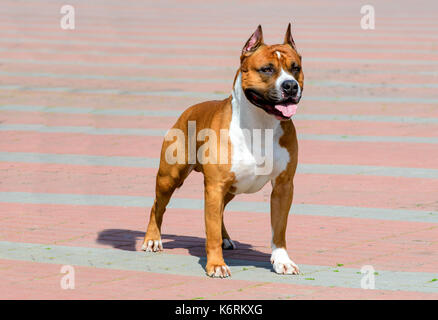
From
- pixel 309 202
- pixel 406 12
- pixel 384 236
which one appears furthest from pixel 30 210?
pixel 406 12

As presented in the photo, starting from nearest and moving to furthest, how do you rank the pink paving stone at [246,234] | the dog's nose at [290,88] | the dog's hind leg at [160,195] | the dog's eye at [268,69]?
the dog's nose at [290,88] → the dog's eye at [268,69] → the pink paving stone at [246,234] → the dog's hind leg at [160,195]

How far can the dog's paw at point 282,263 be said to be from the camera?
24.0ft

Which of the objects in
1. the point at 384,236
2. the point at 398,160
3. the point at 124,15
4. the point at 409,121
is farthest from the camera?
the point at 124,15

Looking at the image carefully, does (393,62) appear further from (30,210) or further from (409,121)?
(30,210)

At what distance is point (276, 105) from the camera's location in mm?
7008

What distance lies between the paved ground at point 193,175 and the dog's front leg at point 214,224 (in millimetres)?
154

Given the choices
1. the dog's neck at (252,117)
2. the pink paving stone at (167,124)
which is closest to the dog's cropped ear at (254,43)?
the dog's neck at (252,117)

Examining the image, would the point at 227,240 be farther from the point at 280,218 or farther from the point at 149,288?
the point at 149,288

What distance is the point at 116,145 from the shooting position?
14.2 metres

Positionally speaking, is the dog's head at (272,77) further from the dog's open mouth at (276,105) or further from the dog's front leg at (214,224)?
the dog's front leg at (214,224)

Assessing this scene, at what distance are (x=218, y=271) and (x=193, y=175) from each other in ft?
16.8

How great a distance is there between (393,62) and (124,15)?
13.9 meters

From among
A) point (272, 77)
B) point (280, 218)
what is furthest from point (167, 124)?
point (272, 77)

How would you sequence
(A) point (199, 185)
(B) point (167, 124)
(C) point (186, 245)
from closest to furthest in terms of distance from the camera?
(C) point (186, 245) → (A) point (199, 185) → (B) point (167, 124)
